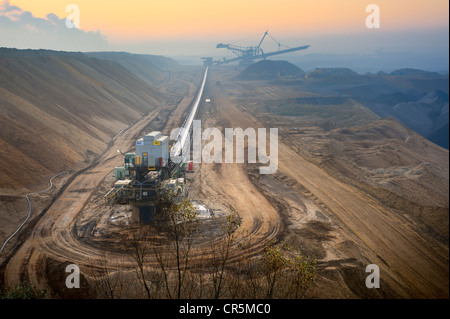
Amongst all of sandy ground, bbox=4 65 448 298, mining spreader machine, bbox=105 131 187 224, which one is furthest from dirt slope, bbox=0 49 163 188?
mining spreader machine, bbox=105 131 187 224

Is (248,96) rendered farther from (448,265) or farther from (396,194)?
(448,265)

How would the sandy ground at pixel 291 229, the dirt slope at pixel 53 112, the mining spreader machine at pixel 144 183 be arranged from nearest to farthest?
the sandy ground at pixel 291 229 < the mining spreader machine at pixel 144 183 < the dirt slope at pixel 53 112

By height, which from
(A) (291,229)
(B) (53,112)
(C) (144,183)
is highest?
(B) (53,112)

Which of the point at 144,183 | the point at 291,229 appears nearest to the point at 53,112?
the point at 144,183

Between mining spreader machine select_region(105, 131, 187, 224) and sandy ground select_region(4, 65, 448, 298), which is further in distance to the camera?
mining spreader machine select_region(105, 131, 187, 224)

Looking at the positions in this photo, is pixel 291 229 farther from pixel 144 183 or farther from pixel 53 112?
pixel 53 112

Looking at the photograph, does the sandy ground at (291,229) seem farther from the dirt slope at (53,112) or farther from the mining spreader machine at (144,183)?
the dirt slope at (53,112)

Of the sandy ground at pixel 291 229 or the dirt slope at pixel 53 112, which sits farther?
the dirt slope at pixel 53 112

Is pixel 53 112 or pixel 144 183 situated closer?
pixel 144 183

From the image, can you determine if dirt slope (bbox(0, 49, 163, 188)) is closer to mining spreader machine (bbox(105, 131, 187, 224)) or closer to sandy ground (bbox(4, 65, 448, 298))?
sandy ground (bbox(4, 65, 448, 298))

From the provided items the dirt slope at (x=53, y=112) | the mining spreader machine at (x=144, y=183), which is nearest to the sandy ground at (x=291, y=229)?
the mining spreader machine at (x=144, y=183)

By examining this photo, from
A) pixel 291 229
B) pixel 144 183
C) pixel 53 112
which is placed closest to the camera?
pixel 144 183
